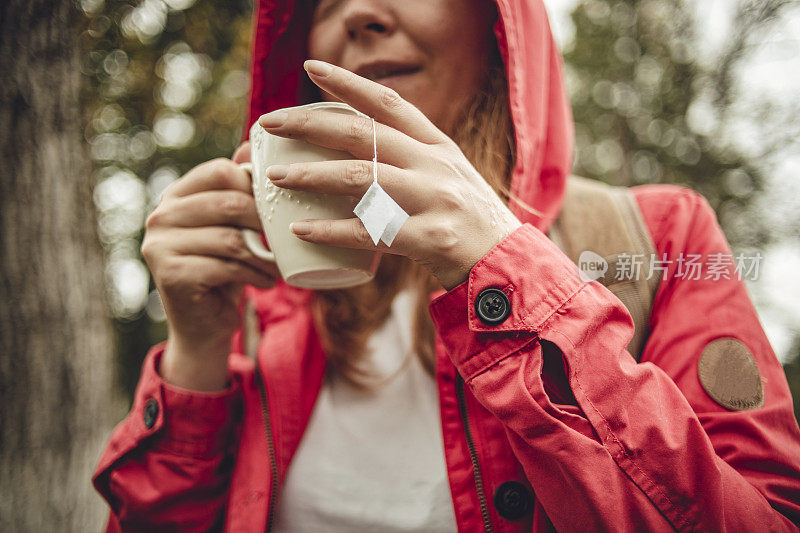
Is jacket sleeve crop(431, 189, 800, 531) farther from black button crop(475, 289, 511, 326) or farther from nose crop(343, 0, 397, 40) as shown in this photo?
nose crop(343, 0, 397, 40)

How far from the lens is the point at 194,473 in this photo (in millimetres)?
1200

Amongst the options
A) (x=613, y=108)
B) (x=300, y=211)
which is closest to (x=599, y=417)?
(x=300, y=211)

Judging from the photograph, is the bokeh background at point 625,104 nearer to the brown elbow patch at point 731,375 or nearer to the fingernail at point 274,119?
the brown elbow patch at point 731,375

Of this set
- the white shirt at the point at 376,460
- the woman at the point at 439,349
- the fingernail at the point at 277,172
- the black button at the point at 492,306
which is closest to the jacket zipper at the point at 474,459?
the woman at the point at 439,349

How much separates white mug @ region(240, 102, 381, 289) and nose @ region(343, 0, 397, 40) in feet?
1.18

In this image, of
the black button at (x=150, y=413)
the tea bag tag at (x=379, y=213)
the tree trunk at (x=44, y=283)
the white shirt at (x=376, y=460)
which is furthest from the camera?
the tree trunk at (x=44, y=283)

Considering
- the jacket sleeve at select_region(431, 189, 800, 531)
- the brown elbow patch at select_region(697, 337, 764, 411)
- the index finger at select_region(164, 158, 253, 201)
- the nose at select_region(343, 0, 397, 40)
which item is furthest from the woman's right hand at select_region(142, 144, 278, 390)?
the brown elbow patch at select_region(697, 337, 764, 411)

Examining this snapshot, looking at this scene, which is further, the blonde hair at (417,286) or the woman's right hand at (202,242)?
the blonde hair at (417,286)

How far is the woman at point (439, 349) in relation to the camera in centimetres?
74

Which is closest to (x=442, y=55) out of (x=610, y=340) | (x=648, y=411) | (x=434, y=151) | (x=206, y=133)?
(x=434, y=151)

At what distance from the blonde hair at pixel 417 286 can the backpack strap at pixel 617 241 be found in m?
0.18

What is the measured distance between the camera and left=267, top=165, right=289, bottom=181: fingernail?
30.2 inches

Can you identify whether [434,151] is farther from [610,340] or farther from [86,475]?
[86,475]

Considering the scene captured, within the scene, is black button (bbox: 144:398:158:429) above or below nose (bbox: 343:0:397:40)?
below
